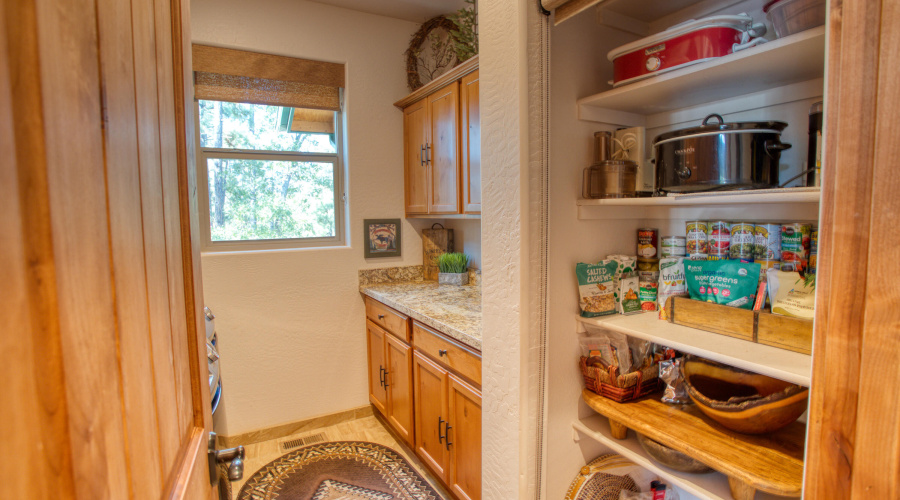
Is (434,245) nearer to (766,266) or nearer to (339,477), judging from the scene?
(339,477)

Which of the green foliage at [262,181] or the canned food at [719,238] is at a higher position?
the green foliage at [262,181]

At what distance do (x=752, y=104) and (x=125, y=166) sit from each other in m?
1.45

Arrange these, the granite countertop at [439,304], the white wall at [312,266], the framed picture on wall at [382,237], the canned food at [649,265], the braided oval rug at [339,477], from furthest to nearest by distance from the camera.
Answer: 1. the framed picture on wall at [382,237]
2. the white wall at [312,266]
3. the braided oval rug at [339,477]
4. the granite countertop at [439,304]
5. the canned food at [649,265]

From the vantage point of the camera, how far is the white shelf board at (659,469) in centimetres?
114

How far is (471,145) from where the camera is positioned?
2332 millimetres

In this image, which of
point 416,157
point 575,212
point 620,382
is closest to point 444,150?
point 416,157

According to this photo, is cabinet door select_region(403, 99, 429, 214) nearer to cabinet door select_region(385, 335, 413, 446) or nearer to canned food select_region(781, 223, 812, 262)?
cabinet door select_region(385, 335, 413, 446)

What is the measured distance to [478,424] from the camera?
1810mm

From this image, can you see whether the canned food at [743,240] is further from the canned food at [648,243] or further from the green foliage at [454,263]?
the green foliage at [454,263]

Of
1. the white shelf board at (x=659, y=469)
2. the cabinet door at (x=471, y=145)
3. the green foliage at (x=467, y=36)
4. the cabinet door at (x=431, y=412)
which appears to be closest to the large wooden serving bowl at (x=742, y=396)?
the white shelf board at (x=659, y=469)

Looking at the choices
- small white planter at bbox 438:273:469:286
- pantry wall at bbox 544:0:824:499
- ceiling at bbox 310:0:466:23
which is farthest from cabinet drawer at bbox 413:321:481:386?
ceiling at bbox 310:0:466:23

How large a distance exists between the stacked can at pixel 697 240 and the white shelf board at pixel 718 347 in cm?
22

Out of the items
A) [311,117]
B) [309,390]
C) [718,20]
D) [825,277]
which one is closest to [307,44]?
[311,117]

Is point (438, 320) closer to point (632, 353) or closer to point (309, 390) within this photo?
point (632, 353)
